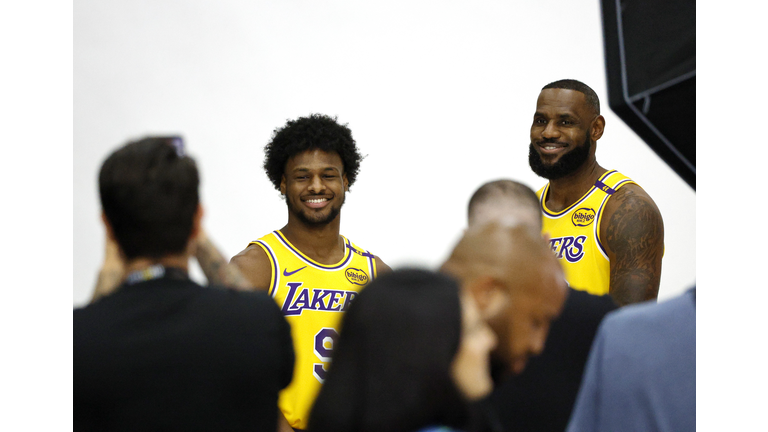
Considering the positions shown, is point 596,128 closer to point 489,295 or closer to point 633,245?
point 633,245

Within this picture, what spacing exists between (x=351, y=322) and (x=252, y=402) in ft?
1.73

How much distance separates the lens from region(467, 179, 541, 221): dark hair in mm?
1945

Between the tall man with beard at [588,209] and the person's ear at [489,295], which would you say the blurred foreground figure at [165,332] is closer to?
the person's ear at [489,295]

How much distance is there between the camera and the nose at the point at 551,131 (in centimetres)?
293

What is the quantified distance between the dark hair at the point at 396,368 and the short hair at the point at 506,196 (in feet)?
3.63

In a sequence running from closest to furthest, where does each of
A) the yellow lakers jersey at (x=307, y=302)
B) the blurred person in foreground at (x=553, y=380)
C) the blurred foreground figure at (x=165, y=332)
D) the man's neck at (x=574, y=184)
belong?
1. the blurred foreground figure at (x=165, y=332)
2. the blurred person in foreground at (x=553, y=380)
3. the yellow lakers jersey at (x=307, y=302)
4. the man's neck at (x=574, y=184)

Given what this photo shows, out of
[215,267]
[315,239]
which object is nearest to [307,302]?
[315,239]

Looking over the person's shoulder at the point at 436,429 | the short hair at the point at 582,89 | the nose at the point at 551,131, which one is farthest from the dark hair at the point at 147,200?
the short hair at the point at 582,89

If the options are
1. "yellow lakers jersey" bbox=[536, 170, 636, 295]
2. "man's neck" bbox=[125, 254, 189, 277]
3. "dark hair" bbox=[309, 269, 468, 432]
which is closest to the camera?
"dark hair" bbox=[309, 269, 468, 432]

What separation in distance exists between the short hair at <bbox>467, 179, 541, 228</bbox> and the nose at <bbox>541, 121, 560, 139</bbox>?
1003 mm

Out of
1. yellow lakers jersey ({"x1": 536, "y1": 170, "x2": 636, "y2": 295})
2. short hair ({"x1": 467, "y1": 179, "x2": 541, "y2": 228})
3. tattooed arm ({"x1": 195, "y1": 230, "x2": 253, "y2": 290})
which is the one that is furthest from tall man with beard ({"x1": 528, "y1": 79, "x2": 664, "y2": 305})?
tattooed arm ({"x1": 195, "y1": 230, "x2": 253, "y2": 290})

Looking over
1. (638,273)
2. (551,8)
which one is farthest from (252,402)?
(551,8)

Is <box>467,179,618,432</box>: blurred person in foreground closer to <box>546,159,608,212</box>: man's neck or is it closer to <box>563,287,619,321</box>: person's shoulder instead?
<box>563,287,619,321</box>: person's shoulder

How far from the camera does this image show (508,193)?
195 centimetres
